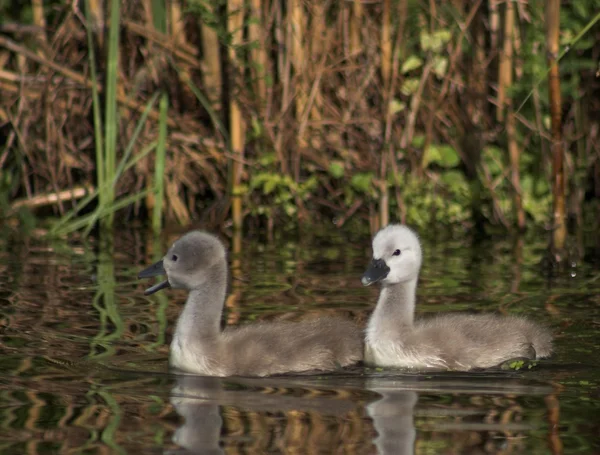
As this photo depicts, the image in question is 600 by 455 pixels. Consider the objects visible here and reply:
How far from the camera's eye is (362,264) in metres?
9.97

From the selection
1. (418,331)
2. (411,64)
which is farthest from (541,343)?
(411,64)

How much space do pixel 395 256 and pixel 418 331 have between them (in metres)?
0.41

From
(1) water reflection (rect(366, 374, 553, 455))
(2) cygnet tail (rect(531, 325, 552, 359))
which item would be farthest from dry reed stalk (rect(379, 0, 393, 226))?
(1) water reflection (rect(366, 374, 553, 455))

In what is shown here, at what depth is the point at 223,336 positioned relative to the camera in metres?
6.71

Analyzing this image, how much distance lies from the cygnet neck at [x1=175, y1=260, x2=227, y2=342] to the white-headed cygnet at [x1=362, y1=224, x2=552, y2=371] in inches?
28.1

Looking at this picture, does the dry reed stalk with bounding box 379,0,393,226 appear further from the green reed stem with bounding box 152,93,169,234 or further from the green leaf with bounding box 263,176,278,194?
the green reed stem with bounding box 152,93,169,234

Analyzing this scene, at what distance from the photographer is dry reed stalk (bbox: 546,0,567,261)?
28.9 feet

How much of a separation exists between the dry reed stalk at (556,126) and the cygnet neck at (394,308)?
81.5 inches

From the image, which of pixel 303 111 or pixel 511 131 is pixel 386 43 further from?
pixel 511 131

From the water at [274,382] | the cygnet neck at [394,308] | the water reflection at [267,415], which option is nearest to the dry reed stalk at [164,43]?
the water at [274,382]

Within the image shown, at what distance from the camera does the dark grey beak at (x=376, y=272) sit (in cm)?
685

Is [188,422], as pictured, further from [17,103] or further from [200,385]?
[17,103]

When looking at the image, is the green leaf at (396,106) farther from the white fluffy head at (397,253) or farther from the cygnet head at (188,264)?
the cygnet head at (188,264)

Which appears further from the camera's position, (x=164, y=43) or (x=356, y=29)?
(x=164, y=43)
